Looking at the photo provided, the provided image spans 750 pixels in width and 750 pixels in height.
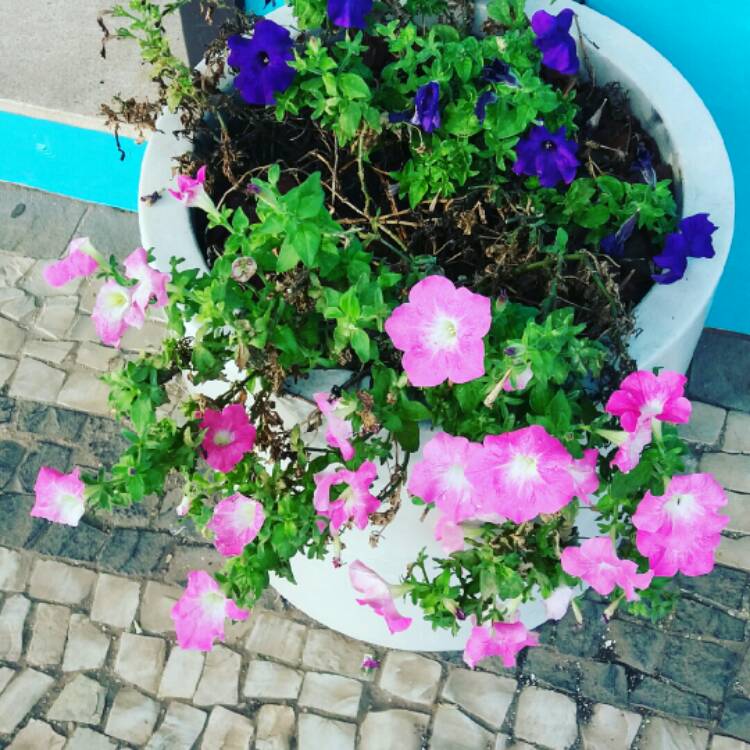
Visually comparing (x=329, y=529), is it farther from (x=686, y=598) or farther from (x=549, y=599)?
(x=686, y=598)

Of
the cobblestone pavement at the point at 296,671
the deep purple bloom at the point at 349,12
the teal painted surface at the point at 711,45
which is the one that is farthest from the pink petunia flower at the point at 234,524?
the teal painted surface at the point at 711,45

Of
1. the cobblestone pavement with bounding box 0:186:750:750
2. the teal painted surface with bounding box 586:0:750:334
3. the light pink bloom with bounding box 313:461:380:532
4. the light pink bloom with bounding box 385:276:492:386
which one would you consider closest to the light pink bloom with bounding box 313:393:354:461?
the light pink bloom with bounding box 313:461:380:532

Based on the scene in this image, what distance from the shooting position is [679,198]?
1.69 m

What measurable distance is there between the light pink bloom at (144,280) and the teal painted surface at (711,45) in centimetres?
134

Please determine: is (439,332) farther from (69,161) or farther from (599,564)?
(69,161)

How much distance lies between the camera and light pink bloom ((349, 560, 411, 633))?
1.49 meters

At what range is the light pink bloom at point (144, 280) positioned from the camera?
4.37 ft

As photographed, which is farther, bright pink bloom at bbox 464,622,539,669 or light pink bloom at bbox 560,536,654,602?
bright pink bloom at bbox 464,622,539,669

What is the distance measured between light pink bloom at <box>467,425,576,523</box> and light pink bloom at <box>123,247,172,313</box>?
1.61ft

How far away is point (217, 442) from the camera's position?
143 cm

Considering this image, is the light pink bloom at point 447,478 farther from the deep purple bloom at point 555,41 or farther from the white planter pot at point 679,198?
the deep purple bloom at point 555,41

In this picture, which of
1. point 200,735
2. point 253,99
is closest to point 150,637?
point 200,735

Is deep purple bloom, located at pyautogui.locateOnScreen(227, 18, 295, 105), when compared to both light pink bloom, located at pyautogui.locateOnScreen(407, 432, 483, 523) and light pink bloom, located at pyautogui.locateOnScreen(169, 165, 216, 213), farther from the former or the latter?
light pink bloom, located at pyautogui.locateOnScreen(407, 432, 483, 523)

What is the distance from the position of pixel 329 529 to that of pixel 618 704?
1.05 metres
